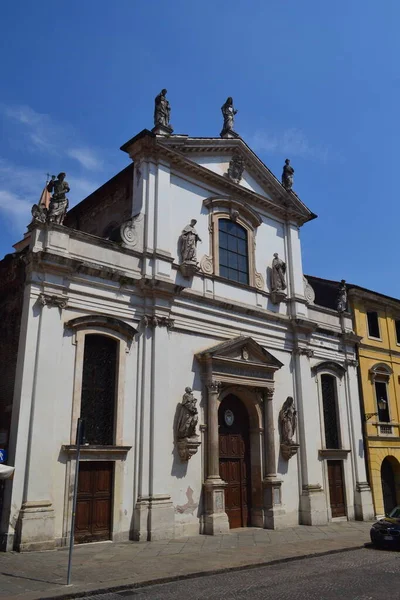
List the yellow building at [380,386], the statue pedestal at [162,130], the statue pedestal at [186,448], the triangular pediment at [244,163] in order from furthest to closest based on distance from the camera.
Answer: the yellow building at [380,386] → the triangular pediment at [244,163] → the statue pedestal at [162,130] → the statue pedestal at [186,448]

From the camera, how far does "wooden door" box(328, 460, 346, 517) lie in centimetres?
2041

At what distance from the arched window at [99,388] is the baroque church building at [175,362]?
5 cm

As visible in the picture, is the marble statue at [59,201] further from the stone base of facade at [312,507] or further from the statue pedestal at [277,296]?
the stone base of facade at [312,507]

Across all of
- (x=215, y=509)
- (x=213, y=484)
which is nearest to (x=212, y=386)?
(x=213, y=484)

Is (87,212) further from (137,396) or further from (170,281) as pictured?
(137,396)

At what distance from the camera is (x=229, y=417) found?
1812cm

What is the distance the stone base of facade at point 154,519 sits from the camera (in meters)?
14.2

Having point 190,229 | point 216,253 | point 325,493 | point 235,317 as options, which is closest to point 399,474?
point 325,493

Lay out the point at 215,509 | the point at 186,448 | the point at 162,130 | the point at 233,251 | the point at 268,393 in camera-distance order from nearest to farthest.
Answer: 1. the point at 186,448
2. the point at 215,509
3. the point at 162,130
4. the point at 268,393
5. the point at 233,251

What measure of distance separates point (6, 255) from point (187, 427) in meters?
7.33

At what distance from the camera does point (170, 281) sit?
1683cm

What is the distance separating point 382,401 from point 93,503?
49.5 feet

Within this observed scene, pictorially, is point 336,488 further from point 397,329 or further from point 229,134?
point 229,134

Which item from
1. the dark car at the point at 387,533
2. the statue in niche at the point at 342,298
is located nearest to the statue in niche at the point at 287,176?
the statue in niche at the point at 342,298
